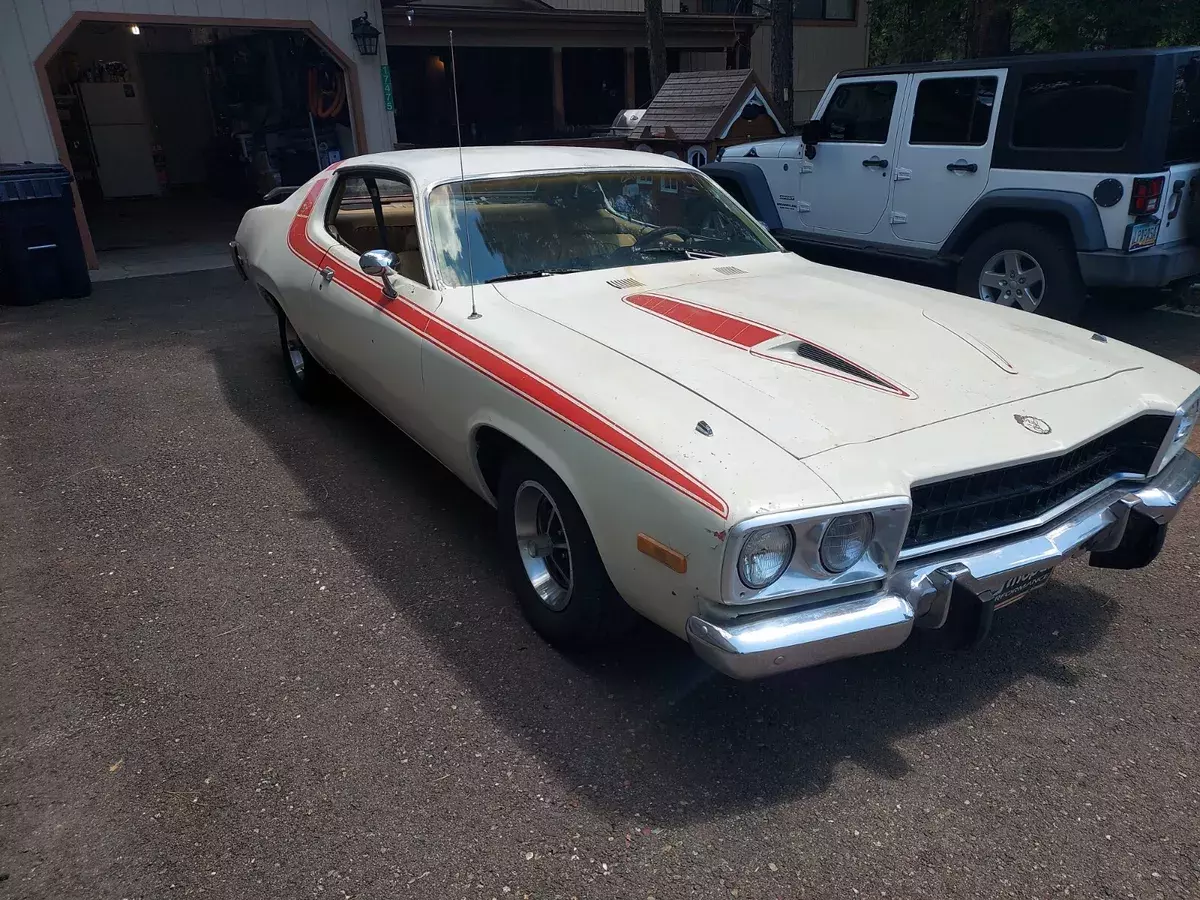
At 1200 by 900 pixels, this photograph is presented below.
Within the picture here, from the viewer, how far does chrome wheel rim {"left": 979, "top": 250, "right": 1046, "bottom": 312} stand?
6371 mm

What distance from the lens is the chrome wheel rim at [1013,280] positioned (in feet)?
20.9

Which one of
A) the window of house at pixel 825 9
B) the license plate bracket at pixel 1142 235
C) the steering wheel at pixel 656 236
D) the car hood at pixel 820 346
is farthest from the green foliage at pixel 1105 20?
the steering wheel at pixel 656 236

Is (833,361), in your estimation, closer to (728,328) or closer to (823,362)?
(823,362)

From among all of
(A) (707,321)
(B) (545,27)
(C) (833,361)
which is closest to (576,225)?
(A) (707,321)

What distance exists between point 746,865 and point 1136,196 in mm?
5447

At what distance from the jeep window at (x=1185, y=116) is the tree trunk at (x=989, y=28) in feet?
19.0

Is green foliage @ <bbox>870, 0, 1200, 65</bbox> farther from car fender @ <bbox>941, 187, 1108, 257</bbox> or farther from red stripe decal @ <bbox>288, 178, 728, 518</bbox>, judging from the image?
red stripe decal @ <bbox>288, 178, 728, 518</bbox>

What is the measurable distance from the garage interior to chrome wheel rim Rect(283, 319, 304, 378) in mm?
9049

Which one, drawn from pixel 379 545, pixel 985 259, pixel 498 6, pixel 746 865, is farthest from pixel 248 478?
pixel 498 6

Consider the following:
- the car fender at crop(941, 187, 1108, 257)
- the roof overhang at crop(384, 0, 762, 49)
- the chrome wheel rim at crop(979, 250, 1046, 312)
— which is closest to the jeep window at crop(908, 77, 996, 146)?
the car fender at crop(941, 187, 1108, 257)

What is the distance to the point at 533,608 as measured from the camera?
10.1 ft

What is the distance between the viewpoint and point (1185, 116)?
19.4 feet

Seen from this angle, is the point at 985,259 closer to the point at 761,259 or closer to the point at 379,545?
the point at 761,259

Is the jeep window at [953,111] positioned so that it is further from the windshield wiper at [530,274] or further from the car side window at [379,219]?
the car side window at [379,219]
